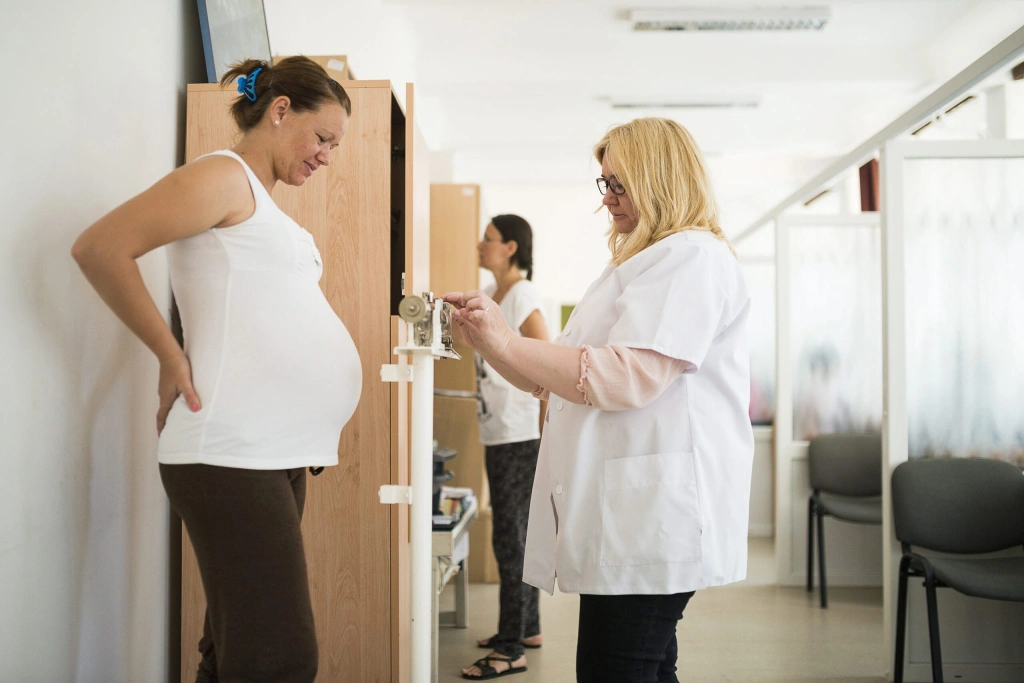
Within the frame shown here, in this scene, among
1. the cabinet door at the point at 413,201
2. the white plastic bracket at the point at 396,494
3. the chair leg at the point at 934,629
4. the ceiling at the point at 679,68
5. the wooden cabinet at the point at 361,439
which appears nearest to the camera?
the white plastic bracket at the point at 396,494

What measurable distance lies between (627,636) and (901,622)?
202 cm

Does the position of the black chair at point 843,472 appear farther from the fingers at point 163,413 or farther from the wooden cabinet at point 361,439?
the fingers at point 163,413

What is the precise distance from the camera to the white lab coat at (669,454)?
4.34 ft

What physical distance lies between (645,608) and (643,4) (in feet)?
14.6

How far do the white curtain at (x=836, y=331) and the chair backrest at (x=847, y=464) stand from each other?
0.21m

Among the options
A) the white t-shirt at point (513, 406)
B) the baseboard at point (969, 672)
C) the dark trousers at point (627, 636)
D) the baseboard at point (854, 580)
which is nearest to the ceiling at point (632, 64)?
the white t-shirt at point (513, 406)

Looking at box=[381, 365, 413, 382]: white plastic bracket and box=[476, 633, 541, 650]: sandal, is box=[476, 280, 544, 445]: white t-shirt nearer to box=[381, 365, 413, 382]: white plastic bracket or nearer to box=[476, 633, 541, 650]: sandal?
box=[476, 633, 541, 650]: sandal

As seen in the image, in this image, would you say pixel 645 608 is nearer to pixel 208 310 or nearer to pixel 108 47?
pixel 208 310

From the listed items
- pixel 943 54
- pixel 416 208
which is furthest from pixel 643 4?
pixel 416 208

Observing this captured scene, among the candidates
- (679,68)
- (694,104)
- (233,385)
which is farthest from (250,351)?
(694,104)

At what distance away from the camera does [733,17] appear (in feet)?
16.6

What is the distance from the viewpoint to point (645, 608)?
133 cm

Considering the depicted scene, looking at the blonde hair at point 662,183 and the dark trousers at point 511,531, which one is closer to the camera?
the blonde hair at point 662,183

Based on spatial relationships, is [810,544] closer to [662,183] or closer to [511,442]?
[511,442]
